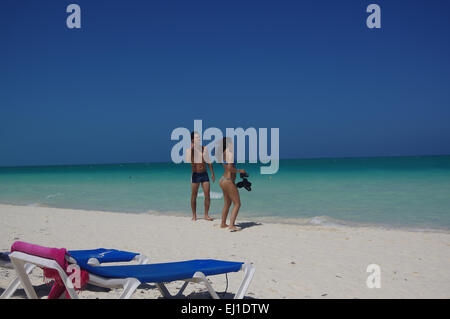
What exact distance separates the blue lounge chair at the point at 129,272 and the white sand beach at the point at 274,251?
2.01 feet

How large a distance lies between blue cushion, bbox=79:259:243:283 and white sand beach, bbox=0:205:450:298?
615 millimetres

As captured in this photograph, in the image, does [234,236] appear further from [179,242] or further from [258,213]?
[258,213]

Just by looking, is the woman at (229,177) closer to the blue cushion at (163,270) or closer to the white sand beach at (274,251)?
the white sand beach at (274,251)

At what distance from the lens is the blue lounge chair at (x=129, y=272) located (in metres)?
2.86

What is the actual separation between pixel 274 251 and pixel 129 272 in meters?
3.18

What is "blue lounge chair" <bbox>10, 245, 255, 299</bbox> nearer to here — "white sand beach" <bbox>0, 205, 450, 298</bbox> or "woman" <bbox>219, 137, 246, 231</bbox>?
"white sand beach" <bbox>0, 205, 450, 298</bbox>

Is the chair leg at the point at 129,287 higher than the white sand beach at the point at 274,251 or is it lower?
higher

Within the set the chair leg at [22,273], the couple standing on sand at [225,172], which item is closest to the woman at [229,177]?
the couple standing on sand at [225,172]

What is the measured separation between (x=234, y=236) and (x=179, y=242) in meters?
1.01

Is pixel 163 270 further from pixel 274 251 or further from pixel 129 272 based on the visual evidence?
pixel 274 251

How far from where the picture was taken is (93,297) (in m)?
3.72

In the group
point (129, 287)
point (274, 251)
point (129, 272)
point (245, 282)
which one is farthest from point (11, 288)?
point (274, 251)
